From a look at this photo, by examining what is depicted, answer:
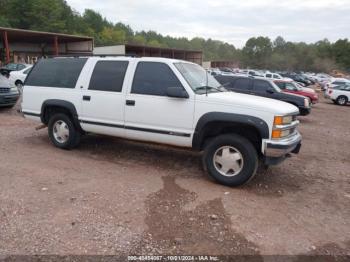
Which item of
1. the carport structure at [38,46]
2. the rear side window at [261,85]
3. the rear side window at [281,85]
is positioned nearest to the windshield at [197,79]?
the rear side window at [261,85]

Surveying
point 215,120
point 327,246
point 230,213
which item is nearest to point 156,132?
point 215,120

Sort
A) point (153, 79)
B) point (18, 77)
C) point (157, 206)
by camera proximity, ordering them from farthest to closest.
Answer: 1. point (18, 77)
2. point (153, 79)
3. point (157, 206)

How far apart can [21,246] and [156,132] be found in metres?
2.79

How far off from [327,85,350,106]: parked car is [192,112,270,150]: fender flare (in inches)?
807

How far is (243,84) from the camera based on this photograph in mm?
13102

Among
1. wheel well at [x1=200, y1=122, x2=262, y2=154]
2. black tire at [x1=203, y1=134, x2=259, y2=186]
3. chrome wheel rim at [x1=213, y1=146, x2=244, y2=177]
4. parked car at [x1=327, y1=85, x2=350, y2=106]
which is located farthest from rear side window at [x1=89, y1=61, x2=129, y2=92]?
parked car at [x1=327, y1=85, x2=350, y2=106]

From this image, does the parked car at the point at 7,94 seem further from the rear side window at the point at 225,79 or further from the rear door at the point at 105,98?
the rear side window at the point at 225,79

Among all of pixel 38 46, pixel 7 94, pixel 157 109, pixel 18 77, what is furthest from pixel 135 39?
pixel 157 109

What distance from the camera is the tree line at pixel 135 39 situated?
220 ft

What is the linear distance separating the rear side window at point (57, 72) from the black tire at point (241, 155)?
3.06 metres

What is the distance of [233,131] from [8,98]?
29.4 ft

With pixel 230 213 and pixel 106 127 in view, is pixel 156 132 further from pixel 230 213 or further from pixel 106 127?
pixel 230 213

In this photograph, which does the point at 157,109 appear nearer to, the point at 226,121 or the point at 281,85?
the point at 226,121

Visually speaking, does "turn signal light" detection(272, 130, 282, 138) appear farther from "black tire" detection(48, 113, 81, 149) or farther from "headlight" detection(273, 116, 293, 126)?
"black tire" detection(48, 113, 81, 149)
